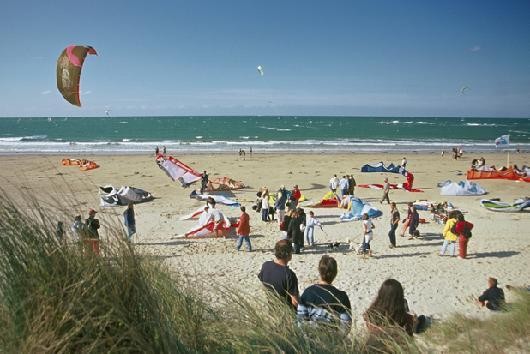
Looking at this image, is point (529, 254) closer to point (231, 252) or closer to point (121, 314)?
point (231, 252)

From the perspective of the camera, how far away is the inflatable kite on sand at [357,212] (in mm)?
13766

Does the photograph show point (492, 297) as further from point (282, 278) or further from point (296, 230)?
point (282, 278)

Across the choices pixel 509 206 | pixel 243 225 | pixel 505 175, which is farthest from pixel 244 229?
pixel 505 175

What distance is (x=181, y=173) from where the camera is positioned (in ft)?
62.7

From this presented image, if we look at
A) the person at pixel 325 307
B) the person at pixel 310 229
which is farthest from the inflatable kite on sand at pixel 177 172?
the person at pixel 325 307

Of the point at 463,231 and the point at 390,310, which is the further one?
the point at 463,231

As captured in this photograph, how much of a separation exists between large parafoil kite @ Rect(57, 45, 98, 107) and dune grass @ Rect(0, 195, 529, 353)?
9444 millimetres

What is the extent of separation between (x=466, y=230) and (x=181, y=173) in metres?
13.0

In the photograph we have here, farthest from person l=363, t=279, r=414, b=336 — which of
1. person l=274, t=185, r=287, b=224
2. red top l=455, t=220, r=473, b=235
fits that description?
person l=274, t=185, r=287, b=224

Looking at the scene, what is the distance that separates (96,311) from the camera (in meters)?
2.04

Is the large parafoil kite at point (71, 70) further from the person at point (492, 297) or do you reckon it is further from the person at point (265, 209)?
A: the person at point (492, 297)

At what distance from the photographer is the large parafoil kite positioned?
35.6 feet

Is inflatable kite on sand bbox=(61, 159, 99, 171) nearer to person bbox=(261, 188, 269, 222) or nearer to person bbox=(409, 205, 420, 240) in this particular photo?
person bbox=(261, 188, 269, 222)

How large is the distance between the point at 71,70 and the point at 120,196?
21.1 ft
